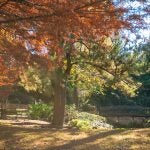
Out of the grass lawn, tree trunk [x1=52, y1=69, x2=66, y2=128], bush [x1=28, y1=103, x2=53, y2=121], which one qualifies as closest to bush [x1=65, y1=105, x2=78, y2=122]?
bush [x1=28, y1=103, x2=53, y2=121]

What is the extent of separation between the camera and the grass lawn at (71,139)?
37.5ft

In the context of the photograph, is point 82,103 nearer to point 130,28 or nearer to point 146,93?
point 146,93

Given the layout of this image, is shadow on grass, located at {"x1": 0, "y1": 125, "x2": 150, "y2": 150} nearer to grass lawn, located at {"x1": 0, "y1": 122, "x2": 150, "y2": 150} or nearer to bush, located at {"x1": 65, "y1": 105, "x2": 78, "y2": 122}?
grass lawn, located at {"x1": 0, "y1": 122, "x2": 150, "y2": 150}

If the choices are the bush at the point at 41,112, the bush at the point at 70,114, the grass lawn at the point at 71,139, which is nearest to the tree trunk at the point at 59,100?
the grass lawn at the point at 71,139

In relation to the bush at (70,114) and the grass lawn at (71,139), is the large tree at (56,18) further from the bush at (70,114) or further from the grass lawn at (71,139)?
the bush at (70,114)

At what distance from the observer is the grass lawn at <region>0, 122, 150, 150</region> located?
11.4 m

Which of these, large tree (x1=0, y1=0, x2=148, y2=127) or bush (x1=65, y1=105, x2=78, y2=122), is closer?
large tree (x1=0, y1=0, x2=148, y2=127)

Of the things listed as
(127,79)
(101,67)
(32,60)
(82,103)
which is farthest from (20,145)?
(82,103)

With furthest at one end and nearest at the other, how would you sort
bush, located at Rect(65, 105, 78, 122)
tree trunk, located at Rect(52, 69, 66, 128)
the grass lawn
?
bush, located at Rect(65, 105, 78, 122)
tree trunk, located at Rect(52, 69, 66, 128)
the grass lawn

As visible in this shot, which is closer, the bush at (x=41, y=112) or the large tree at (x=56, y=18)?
the large tree at (x=56, y=18)

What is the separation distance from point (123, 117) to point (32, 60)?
30.6 meters

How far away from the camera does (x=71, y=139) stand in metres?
12.4

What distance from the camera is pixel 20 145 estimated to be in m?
11.6

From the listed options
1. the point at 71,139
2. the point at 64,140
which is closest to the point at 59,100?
the point at 71,139
